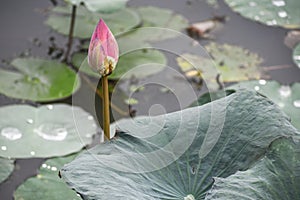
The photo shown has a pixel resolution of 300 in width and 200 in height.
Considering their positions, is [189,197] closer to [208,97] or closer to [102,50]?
[102,50]

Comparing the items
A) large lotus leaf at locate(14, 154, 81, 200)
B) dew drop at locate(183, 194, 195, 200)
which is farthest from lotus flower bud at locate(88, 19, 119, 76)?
large lotus leaf at locate(14, 154, 81, 200)

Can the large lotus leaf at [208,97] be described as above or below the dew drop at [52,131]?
above

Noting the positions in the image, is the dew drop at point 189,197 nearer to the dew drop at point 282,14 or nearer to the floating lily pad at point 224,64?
the floating lily pad at point 224,64

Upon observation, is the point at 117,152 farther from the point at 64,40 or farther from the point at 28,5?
the point at 28,5

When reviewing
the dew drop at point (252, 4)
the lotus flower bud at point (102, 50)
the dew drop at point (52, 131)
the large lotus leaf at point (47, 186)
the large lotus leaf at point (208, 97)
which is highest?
the lotus flower bud at point (102, 50)

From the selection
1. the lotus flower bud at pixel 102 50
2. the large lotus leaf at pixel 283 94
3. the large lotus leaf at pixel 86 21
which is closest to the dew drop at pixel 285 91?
the large lotus leaf at pixel 283 94

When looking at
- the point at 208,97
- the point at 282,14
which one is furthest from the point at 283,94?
the point at 282,14

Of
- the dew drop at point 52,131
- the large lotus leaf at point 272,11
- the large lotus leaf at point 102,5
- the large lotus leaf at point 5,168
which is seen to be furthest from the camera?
the large lotus leaf at point 272,11

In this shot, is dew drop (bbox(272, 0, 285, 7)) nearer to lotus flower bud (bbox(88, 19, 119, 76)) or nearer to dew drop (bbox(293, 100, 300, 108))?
dew drop (bbox(293, 100, 300, 108))

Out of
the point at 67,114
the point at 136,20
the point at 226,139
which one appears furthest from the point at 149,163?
Result: the point at 136,20
